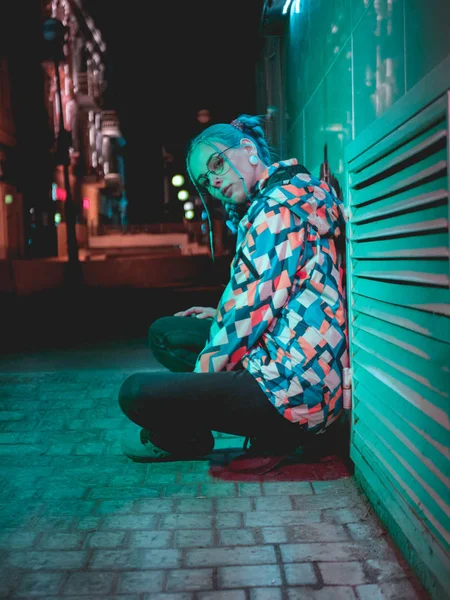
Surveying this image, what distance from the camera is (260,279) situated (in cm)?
303

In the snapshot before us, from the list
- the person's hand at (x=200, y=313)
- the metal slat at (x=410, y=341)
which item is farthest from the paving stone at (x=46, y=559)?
the person's hand at (x=200, y=313)

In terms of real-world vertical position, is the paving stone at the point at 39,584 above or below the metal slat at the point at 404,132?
below

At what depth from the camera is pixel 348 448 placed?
352cm

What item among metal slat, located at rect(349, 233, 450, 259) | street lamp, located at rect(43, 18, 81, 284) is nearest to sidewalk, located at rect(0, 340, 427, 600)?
metal slat, located at rect(349, 233, 450, 259)

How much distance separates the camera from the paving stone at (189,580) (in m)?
2.28

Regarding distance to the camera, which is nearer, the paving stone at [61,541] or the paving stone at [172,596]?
the paving stone at [172,596]

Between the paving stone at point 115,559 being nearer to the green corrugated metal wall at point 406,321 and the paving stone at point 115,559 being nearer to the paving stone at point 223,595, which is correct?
the paving stone at point 223,595

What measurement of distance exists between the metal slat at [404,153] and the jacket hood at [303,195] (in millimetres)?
204

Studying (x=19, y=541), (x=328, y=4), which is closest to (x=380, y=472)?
(x=19, y=541)

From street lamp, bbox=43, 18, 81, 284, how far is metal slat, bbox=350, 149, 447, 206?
44.2 ft

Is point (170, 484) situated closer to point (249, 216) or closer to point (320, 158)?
point (249, 216)

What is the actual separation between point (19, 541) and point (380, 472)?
1.60 metres

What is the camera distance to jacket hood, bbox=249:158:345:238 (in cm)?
304

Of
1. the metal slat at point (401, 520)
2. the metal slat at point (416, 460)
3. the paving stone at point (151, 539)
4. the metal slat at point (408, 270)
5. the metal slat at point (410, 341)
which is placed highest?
the metal slat at point (408, 270)
